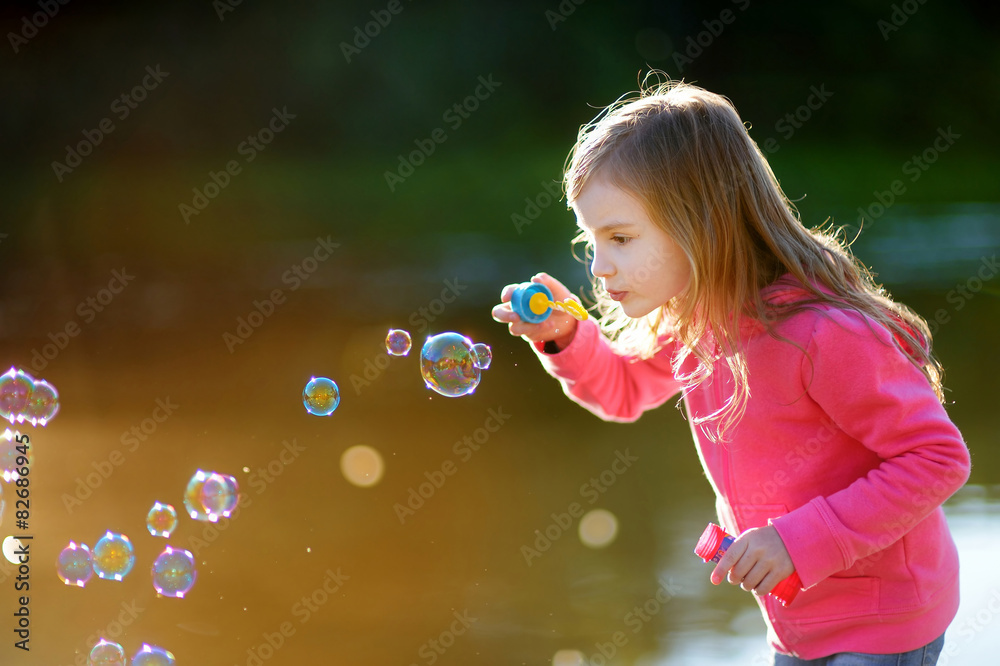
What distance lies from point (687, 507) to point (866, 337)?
57.2 inches

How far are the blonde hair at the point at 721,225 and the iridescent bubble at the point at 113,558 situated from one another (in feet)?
3.85

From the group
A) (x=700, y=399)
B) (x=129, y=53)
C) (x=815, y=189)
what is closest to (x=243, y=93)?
(x=129, y=53)

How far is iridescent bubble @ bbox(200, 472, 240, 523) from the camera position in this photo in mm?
2035

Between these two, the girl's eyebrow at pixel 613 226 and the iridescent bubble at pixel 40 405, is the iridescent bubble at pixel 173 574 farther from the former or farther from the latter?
the girl's eyebrow at pixel 613 226

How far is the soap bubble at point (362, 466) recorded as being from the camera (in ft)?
9.26

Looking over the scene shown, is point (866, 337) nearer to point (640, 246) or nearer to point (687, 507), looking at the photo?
point (640, 246)

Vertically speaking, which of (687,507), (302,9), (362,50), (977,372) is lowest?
(977,372)

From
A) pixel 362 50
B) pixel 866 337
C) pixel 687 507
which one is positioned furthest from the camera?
pixel 362 50

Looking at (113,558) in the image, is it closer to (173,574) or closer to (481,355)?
(173,574)

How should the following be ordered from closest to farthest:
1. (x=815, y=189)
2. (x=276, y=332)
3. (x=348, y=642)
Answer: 1. (x=348, y=642)
2. (x=276, y=332)
3. (x=815, y=189)

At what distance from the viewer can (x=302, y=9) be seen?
8617 millimetres

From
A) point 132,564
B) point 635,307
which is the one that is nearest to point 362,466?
point 132,564

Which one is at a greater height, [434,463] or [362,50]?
[362,50]

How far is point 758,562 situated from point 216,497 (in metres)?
1.26
